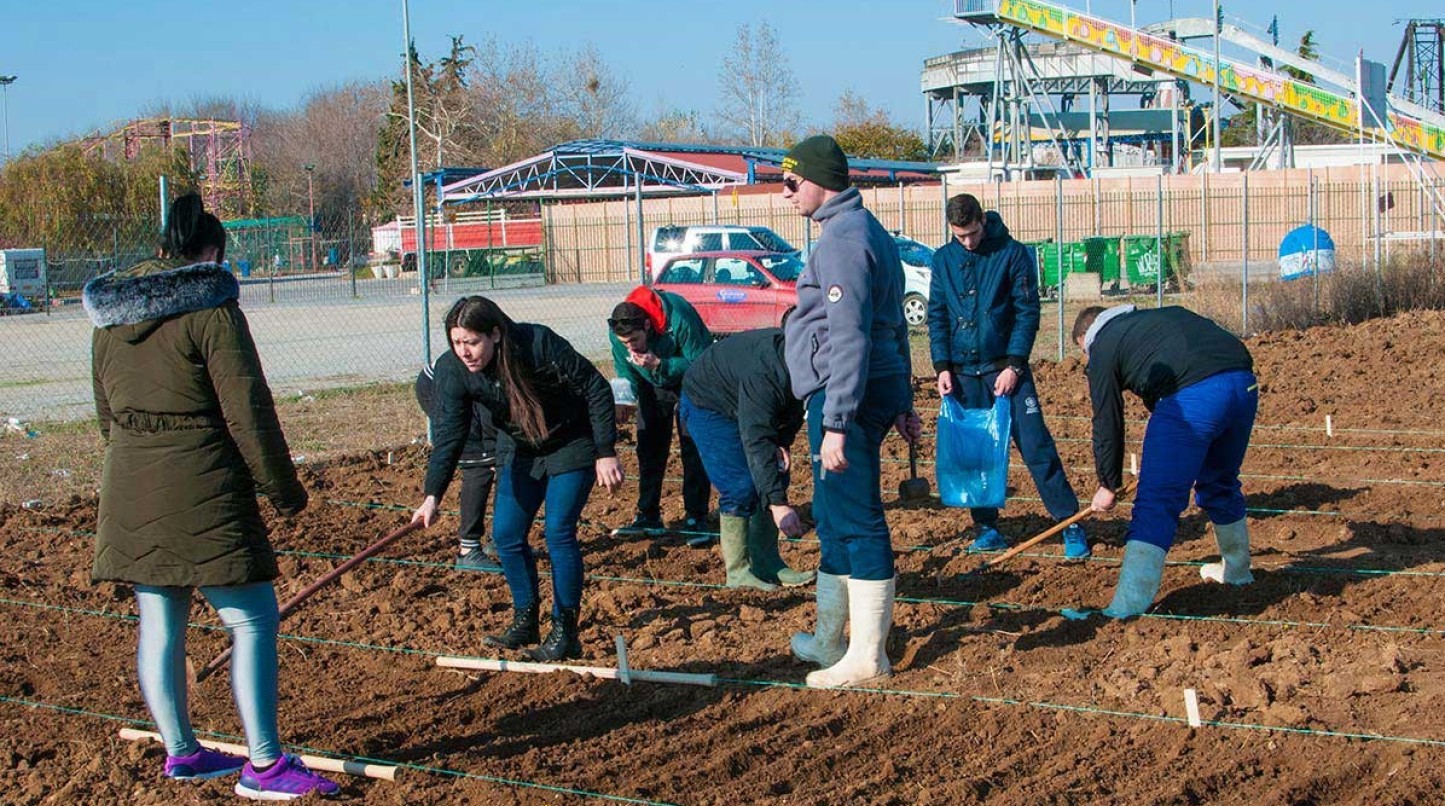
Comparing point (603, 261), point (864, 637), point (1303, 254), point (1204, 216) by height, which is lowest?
point (864, 637)

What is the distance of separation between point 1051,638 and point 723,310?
44.7 feet

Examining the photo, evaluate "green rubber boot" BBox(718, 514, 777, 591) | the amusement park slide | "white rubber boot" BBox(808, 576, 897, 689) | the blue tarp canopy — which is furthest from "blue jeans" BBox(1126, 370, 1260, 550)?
the amusement park slide

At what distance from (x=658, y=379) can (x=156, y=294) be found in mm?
3993

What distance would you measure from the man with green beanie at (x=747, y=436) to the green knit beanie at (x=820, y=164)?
1069 millimetres

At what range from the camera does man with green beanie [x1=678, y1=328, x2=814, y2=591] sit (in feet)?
19.4

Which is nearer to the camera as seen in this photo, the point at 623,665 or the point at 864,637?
the point at 864,637

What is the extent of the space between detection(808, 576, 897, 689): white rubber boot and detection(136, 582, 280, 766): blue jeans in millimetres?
1966

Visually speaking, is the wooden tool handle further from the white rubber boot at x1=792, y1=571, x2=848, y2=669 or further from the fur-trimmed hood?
the fur-trimmed hood

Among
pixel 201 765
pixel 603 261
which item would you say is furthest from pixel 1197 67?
pixel 201 765

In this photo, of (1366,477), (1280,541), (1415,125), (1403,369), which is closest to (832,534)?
(1280,541)

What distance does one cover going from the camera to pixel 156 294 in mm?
4102

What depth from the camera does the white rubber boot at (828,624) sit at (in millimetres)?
5484

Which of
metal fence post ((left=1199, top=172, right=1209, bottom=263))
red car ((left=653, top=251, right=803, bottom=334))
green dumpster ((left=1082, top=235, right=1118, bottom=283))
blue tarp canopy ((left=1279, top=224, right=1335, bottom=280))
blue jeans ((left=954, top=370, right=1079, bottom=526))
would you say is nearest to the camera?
blue jeans ((left=954, top=370, right=1079, bottom=526))

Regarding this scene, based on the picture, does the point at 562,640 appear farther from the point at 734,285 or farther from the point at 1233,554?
the point at 734,285
